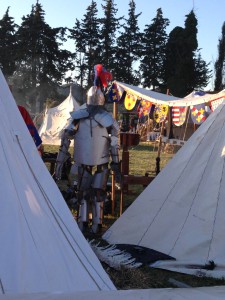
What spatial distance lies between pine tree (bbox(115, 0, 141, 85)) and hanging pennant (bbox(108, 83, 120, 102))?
26.8 metres

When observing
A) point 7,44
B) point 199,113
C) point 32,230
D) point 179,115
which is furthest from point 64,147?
point 7,44

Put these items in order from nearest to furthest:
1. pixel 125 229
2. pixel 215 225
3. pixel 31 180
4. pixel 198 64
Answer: pixel 31 180 → pixel 215 225 → pixel 125 229 → pixel 198 64

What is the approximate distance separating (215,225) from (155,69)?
32.9 meters

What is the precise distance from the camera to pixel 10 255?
235 cm

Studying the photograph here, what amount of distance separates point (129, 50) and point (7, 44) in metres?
9.46

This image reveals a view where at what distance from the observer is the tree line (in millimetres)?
32500

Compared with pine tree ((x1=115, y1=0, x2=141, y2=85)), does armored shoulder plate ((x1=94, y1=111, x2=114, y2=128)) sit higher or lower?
lower

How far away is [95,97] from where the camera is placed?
5254 millimetres

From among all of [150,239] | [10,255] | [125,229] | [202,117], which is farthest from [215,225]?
[202,117]

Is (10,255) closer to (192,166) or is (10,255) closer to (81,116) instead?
(192,166)

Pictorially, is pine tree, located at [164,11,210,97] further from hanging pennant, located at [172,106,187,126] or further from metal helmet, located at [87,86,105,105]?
metal helmet, located at [87,86,105,105]

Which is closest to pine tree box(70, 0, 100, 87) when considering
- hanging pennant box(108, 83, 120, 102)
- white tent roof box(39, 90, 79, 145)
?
white tent roof box(39, 90, 79, 145)

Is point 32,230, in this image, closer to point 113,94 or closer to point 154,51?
point 113,94

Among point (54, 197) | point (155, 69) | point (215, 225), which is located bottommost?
point (215, 225)
